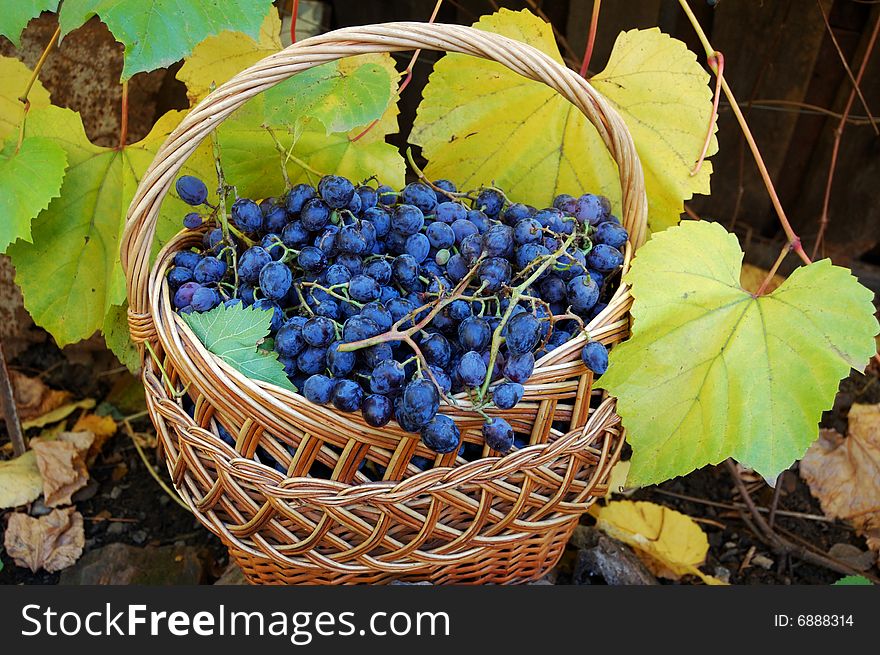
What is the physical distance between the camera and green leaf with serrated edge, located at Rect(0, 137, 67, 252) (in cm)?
116

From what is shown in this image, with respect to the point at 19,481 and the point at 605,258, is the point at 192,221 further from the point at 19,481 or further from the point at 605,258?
the point at 19,481

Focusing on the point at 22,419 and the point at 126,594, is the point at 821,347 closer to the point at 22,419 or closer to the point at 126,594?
the point at 126,594

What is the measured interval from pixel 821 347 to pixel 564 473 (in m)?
0.33

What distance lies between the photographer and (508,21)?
129 cm

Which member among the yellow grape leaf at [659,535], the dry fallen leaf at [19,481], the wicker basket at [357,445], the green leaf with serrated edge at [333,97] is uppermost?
the green leaf with serrated edge at [333,97]

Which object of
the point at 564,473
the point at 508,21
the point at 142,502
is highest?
the point at 508,21

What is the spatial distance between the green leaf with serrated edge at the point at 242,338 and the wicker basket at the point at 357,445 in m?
0.02

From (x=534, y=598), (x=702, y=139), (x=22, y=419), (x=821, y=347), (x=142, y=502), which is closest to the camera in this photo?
(x=821, y=347)

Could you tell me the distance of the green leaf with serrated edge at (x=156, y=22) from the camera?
1002mm

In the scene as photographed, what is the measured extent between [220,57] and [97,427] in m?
0.87

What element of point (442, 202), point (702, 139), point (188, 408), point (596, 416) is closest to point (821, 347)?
point (596, 416)

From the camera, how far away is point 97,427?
178 cm

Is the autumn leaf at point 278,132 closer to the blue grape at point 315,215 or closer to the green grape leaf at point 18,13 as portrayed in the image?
the blue grape at point 315,215

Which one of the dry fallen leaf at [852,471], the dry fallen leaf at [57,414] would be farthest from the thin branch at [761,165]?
the dry fallen leaf at [57,414]
